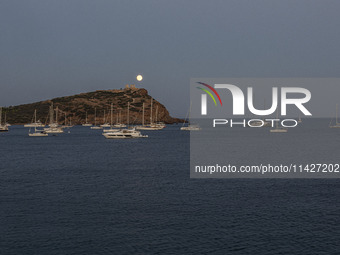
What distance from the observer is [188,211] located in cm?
3509

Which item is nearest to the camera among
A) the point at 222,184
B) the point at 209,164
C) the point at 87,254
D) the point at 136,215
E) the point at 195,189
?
the point at 87,254

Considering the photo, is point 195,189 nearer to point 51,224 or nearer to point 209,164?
point 51,224

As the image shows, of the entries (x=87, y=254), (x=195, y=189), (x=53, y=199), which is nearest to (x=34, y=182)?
(x=53, y=199)

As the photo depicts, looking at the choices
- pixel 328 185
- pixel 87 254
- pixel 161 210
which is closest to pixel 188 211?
pixel 161 210

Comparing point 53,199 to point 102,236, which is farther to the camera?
point 53,199

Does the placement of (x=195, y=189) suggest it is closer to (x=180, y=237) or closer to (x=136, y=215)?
(x=136, y=215)

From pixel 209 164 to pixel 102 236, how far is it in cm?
4993

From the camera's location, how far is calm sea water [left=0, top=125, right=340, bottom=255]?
26.0 m

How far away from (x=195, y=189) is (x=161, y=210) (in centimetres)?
1141

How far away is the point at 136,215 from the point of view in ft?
110

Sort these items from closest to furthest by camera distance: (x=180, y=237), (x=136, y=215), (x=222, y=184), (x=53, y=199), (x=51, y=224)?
(x=180, y=237) < (x=51, y=224) < (x=136, y=215) < (x=53, y=199) < (x=222, y=184)

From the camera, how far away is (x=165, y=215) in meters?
33.7

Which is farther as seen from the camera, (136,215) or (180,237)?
(136,215)

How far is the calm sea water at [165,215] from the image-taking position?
26.0 m
